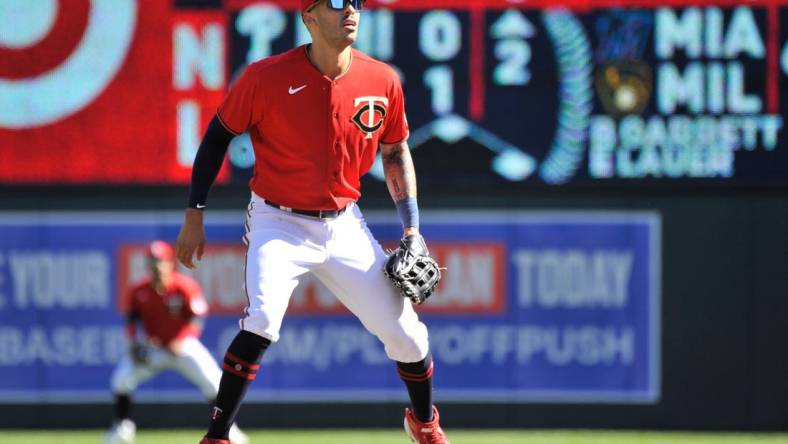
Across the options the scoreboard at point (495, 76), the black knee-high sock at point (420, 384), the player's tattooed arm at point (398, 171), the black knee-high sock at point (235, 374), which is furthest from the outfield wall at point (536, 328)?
the black knee-high sock at point (235, 374)

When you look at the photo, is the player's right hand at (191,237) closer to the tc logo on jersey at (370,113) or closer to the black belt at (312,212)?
the black belt at (312,212)

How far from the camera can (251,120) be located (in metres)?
5.30

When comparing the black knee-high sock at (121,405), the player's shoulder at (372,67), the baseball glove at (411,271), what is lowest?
the black knee-high sock at (121,405)

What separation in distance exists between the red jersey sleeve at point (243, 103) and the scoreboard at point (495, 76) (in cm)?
484

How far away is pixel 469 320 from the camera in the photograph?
10875 millimetres

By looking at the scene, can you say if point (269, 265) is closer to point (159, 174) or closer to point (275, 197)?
point (275, 197)

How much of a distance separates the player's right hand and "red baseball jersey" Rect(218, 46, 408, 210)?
0.96 feet

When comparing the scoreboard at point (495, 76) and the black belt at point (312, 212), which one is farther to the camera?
the scoreboard at point (495, 76)

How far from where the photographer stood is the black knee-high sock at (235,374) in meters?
5.16

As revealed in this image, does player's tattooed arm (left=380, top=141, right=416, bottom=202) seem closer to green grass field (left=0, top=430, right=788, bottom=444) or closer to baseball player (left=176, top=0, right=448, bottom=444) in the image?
baseball player (left=176, top=0, right=448, bottom=444)

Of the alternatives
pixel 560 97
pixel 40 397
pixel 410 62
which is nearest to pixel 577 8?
pixel 560 97

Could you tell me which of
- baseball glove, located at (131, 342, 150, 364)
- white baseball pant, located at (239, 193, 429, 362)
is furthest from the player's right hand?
baseball glove, located at (131, 342, 150, 364)

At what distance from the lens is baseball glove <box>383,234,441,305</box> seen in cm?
531

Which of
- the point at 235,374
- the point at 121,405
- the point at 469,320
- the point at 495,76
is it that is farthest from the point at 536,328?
the point at 235,374
